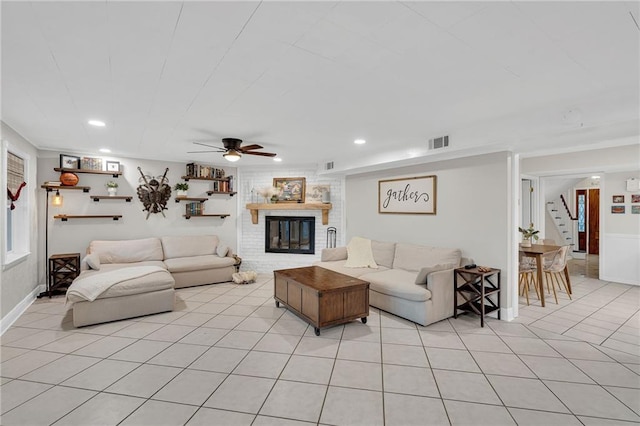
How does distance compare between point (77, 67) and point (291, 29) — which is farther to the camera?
point (77, 67)

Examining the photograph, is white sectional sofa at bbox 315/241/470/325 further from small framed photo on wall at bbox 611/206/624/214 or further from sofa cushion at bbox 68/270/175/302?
small framed photo on wall at bbox 611/206/624/214

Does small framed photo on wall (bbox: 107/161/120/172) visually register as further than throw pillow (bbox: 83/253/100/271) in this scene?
Yes

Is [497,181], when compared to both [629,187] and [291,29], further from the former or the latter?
[629,187]

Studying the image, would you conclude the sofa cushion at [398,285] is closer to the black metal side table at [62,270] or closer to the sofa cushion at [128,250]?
the sofa cushion at [128,250]

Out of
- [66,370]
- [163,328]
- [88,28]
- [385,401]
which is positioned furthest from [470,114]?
[66,370]

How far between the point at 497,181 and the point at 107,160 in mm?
6245

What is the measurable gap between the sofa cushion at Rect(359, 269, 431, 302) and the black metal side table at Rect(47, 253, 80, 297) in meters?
4.49

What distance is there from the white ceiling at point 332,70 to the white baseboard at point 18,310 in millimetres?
2232

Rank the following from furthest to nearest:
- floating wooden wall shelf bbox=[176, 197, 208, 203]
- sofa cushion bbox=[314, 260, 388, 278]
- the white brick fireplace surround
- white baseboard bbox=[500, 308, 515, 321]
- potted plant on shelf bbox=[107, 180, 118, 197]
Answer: the white brick fireplace surround, floating wooden wall shelf bbox=[176, 197, 208, 203], potted plant on shelf bbox=[107, 180, 118, 197], sofa cushion bbox=[314, 260, 388, 278], white baseboard bbox=[500, 308, 515, 321]

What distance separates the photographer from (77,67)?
2166mm

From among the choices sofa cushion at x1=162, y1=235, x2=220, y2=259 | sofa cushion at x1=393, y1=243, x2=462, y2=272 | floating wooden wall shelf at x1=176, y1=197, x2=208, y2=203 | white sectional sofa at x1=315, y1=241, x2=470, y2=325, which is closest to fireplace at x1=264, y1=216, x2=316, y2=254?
sofa cushion at x1=162, y1=235, x2=220, y2=259

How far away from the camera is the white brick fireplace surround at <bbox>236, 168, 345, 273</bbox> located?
657cm

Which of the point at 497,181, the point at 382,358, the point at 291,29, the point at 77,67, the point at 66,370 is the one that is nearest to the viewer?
the point at 291,29

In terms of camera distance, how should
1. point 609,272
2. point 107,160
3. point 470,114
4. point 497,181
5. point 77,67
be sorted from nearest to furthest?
1. point 77,67
2. point 470,114
3. point 497,181
4. point 107,160
5. point 609,272
